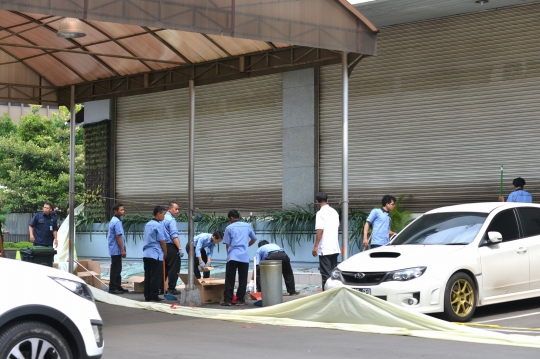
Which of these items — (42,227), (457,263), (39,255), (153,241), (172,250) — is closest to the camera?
(457,263)

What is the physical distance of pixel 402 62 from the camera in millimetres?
20141

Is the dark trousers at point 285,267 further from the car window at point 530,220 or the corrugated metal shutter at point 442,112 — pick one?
the car window at point 530,220

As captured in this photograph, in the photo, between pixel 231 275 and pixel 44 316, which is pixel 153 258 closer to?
pixel 231 275

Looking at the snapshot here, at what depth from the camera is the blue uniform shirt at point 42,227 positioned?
66.0 ft

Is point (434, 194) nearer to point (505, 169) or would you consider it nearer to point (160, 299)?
point (505, 169)

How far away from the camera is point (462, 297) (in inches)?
495

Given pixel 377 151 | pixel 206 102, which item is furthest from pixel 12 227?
pixel 377 151

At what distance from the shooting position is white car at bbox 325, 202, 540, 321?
1232 centimetres

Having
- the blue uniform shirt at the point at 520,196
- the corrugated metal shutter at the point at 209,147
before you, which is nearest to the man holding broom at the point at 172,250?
the corrugated metal shutter at the point at 209,147

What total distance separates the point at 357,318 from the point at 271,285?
3082 mm

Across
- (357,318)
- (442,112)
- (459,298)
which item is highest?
(442,112)

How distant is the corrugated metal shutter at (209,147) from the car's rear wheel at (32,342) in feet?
50.4


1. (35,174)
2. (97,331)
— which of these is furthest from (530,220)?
(35,174)

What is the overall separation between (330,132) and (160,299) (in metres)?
6.55
